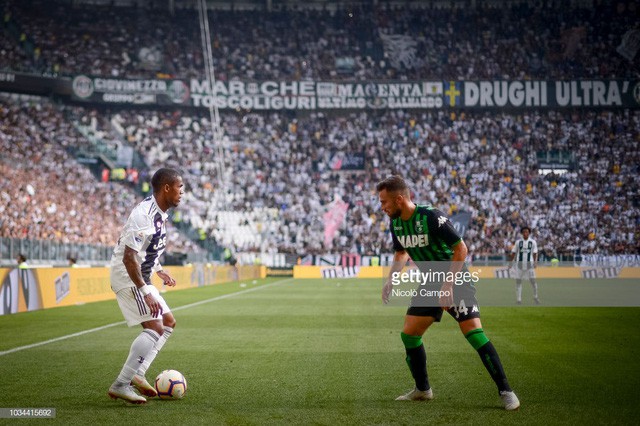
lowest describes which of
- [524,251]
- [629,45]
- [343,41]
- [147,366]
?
[147,366]

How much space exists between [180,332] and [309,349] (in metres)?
3.86

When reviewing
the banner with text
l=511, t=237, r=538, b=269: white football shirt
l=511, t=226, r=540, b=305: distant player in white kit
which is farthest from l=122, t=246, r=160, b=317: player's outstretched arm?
the banner with text

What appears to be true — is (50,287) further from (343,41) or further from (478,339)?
(343,41)

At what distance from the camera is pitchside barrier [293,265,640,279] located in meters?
43.0

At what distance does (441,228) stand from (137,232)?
2826mm

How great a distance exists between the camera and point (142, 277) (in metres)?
7.19

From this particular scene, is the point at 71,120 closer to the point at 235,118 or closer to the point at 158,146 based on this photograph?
the point at 158,146

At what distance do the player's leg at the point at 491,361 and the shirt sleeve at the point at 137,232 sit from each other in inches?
122

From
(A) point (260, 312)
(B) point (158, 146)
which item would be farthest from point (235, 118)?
(A) point (260, 312)

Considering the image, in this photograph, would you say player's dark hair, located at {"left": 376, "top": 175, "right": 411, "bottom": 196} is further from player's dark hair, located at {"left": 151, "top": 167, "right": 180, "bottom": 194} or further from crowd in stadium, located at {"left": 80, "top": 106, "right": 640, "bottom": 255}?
crowd in stadium, located at {"left": 80, "top": 106, "right": 640, "bottom": 255}

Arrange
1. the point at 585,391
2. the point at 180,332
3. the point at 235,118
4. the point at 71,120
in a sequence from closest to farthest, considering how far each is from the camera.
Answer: the point at 585,391
the point at 180,332
the point at 71,120
the point at 235,118

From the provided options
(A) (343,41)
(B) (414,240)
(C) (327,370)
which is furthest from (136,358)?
(A) (343,41)

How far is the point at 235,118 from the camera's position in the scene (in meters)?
58.0

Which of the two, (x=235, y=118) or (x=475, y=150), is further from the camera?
(x=235, y=118)
